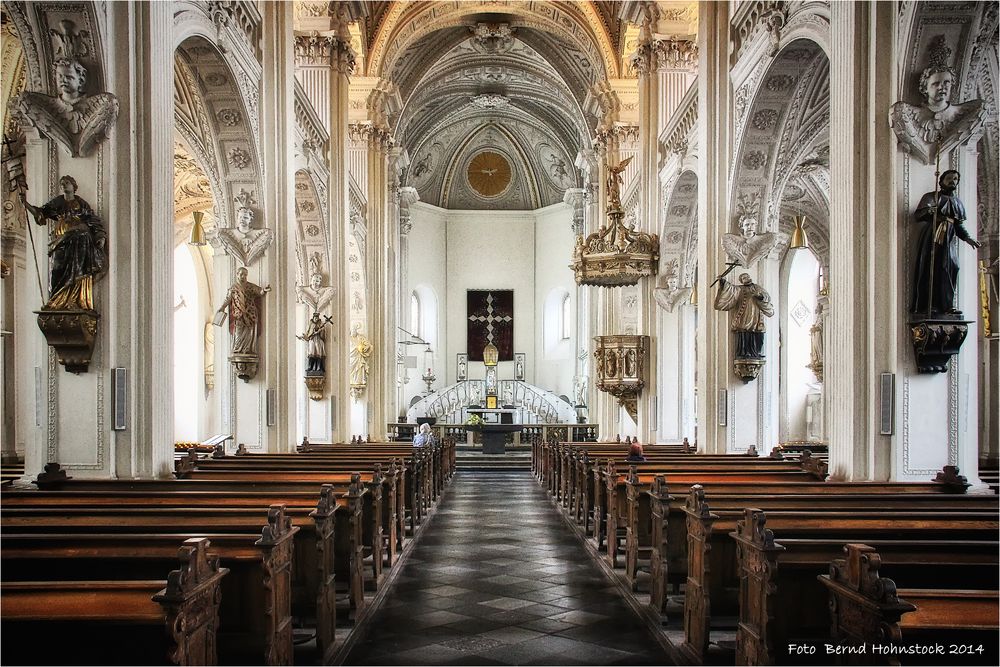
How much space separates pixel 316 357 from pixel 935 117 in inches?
488

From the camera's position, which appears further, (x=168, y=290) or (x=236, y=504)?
(x=168, y=290)

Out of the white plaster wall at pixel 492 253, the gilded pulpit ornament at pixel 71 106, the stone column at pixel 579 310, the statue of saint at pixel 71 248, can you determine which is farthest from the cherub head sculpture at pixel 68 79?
the white plaster wall at pixel 492 253

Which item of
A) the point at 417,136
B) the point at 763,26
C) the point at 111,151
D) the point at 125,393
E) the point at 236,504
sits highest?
the point at 417,136

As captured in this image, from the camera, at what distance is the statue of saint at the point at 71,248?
7695mm

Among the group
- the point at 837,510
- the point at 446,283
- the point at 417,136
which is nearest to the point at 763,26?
the point at 837,510

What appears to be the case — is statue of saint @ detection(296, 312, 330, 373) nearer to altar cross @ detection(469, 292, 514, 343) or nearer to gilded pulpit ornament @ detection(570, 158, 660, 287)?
gilded pulpit ornament @ detection(570, 158, 660, 287)

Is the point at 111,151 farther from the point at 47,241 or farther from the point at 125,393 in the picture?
the point at 125,393

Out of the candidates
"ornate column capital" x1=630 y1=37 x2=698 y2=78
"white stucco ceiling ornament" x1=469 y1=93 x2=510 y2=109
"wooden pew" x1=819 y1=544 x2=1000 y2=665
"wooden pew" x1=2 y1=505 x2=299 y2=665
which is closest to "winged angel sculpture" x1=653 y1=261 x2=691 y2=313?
"ornate column capital" x1=630 y1=37 x2=698 y2=78

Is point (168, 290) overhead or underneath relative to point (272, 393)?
overhead

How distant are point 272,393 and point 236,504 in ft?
22.3

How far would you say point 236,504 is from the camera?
6.51m

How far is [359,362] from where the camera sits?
24.9 metres

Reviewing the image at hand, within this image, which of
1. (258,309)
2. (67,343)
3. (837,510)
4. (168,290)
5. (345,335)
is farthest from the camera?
(345,335)

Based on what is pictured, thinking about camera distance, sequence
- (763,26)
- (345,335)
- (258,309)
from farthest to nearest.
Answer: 1. (345,335)
2. (258,309)
3. (763,26)
